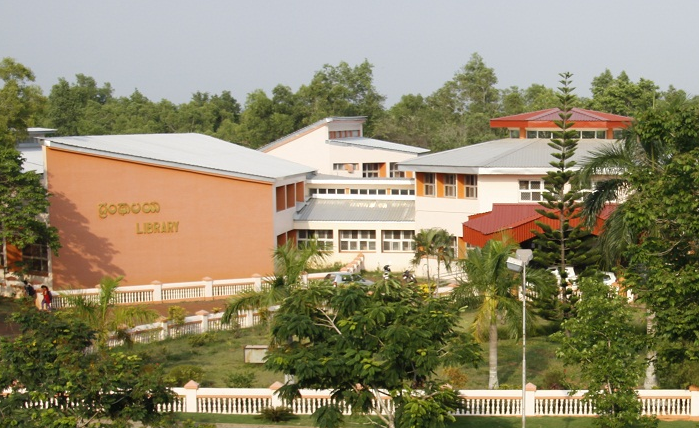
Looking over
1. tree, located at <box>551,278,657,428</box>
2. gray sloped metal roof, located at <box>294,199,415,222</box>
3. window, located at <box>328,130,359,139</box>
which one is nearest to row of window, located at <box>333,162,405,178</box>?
window, located at <box>328,130,359,139</box>

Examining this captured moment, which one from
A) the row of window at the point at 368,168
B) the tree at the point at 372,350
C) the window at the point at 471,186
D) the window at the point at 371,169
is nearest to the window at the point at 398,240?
the window at the point at 471,186

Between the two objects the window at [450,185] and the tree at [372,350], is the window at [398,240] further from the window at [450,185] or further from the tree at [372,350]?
the tree at [372,350]

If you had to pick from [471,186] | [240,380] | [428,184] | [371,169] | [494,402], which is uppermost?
[371,169]

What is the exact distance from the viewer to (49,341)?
14422 mm

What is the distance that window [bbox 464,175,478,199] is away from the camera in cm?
3288

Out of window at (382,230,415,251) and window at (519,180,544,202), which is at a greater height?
window at (519,180,544,202)

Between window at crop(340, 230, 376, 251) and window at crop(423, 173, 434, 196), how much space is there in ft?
7.66

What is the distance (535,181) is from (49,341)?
2033 centimetres

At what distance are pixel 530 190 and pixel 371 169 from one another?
18381 millimetres

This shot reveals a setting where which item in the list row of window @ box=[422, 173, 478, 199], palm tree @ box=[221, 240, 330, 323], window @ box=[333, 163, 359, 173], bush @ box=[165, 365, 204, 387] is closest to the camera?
palm tree @ box=[221, 240, 330, 323]

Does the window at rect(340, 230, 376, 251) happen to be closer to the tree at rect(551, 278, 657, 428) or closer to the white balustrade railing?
the white balustrade railing

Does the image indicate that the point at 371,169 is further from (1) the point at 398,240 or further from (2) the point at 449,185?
(2) the point at 449,185

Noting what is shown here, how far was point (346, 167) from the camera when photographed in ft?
162

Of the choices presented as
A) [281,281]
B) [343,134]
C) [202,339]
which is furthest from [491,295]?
[343,134]
